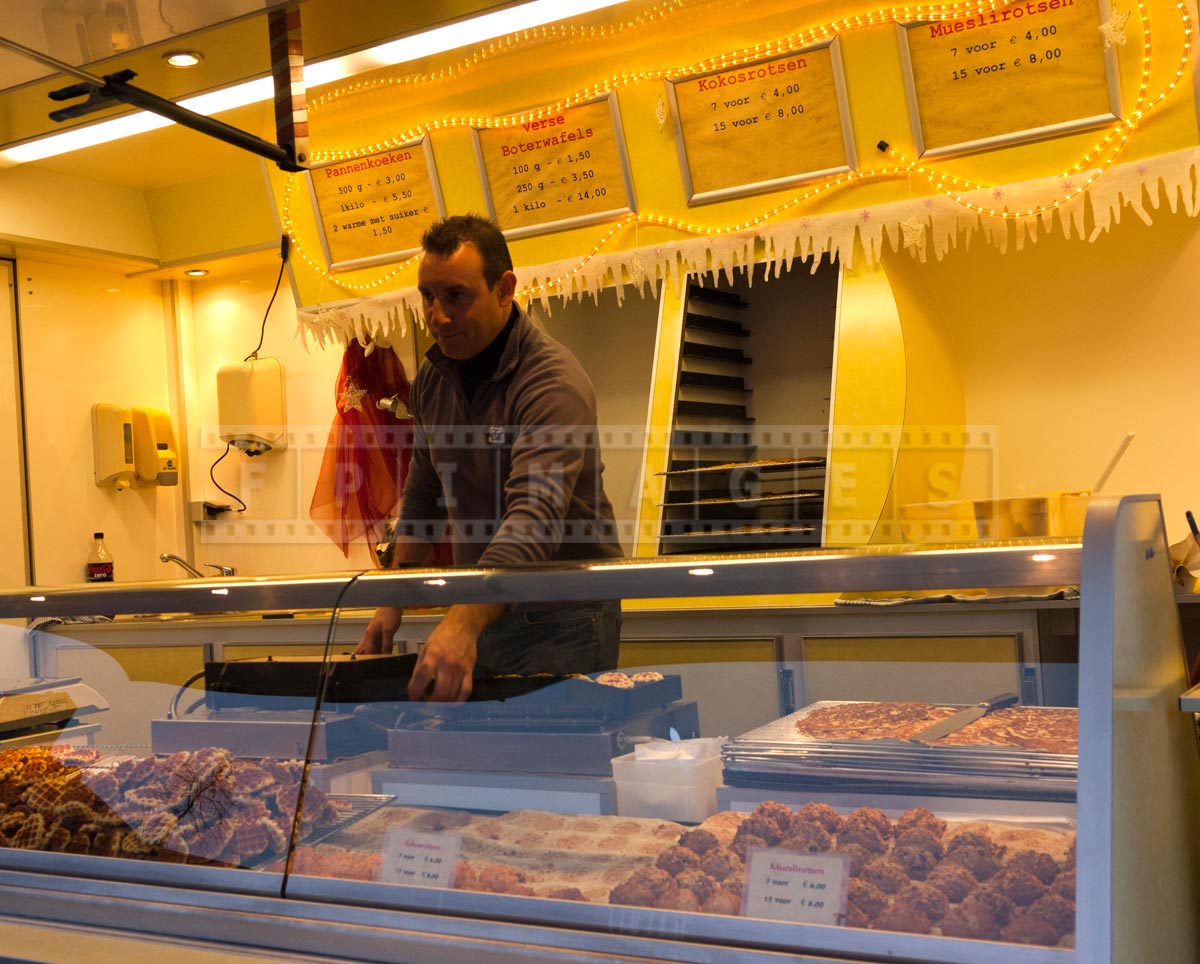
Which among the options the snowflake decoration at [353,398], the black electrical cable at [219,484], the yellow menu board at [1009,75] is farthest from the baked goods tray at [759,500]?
the black electrical cable at [219,484]

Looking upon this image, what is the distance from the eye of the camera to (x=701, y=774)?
1381 millimetres

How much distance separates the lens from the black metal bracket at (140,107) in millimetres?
2746

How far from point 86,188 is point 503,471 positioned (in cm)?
385

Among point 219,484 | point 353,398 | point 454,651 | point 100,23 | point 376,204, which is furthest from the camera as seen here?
point 219,484

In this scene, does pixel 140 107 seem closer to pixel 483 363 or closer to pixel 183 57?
pixel 183 57

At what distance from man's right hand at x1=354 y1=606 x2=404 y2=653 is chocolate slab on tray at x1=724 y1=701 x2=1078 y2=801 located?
52 centimetres

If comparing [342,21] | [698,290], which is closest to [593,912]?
[342,21]

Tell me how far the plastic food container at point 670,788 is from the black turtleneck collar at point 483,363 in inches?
39.6

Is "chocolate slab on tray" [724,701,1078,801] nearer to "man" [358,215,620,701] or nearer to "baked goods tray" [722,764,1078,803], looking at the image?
"baked goods tray" [722,764,1078,803]

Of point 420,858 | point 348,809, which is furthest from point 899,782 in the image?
point 348,809

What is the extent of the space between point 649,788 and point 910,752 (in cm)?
31

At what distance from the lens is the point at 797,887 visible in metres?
1.16

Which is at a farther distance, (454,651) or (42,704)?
(42,704)

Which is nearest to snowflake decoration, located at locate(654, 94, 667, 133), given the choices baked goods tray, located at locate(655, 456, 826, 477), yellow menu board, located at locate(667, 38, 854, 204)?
yellow menu board, located at locate(667, 38, 854, 204)
